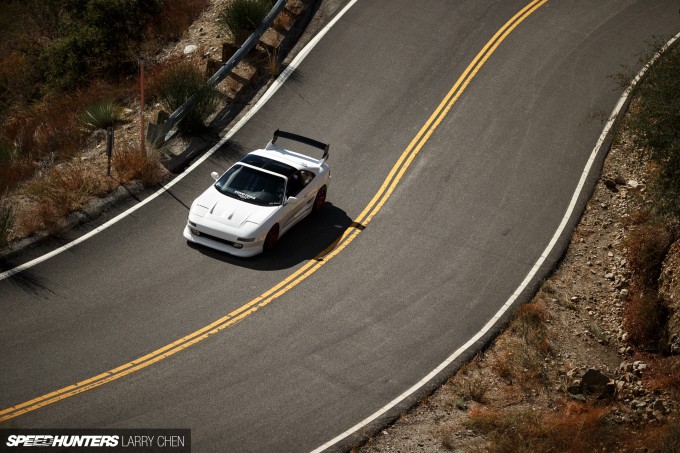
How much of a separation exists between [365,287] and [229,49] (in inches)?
358

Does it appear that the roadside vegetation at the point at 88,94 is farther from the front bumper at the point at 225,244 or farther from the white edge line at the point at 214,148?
the front bumper at the point at 225,244

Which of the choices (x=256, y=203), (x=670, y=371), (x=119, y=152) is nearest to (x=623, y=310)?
(x=670, y=371)

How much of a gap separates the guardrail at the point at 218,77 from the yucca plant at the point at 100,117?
1.83 meters

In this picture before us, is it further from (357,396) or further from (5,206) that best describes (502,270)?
(5,206)

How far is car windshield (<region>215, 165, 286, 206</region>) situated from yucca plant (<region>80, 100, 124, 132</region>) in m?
4.79

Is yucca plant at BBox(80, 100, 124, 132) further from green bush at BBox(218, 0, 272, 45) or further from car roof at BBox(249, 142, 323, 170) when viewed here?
car roof at BBox(249, 142, 323, 170)

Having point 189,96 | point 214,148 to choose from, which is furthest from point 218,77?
point 214,148

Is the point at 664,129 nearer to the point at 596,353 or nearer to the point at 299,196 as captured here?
the point at 596,353

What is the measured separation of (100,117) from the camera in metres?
21.0

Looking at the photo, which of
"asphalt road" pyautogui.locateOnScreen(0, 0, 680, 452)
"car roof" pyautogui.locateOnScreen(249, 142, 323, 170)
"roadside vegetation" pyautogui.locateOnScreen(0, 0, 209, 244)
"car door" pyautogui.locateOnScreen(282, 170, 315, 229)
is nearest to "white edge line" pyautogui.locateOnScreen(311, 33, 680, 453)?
"asphalt road" pyautogui.locateOnScreen(0, 0, 680, 452)

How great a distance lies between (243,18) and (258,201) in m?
8.03

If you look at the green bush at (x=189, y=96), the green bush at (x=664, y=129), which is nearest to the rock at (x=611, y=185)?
the green bush at (x=664, y=129)

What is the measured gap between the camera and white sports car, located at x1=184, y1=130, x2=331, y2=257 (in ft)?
55.0

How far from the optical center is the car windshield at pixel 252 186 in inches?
685
